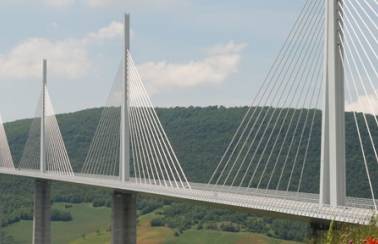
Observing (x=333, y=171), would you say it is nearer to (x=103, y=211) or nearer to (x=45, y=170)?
(x=45, y=170)

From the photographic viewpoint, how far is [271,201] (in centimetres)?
2103

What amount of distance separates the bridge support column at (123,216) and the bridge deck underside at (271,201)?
9.88 ft

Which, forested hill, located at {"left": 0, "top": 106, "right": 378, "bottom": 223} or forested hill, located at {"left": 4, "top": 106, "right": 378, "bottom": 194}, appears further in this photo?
forested hill, located at {"left": 0, "top": 106, "right": 378, "bottom": 223}

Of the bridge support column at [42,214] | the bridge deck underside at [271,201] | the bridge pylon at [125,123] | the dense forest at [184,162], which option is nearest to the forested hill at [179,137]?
the dense forest at [184,162]

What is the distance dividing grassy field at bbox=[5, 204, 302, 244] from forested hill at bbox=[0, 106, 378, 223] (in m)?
3.94

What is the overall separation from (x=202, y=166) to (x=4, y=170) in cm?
1944

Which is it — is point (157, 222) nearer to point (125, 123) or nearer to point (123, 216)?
point (123, 216)

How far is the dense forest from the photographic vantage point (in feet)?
242

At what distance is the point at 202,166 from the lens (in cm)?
7062

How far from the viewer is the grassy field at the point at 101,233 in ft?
252

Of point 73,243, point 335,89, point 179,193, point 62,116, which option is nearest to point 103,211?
point 73,243

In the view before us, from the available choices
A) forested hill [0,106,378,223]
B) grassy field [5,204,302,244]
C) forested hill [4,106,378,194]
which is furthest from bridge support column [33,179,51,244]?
grassy field [5,204,302,244]

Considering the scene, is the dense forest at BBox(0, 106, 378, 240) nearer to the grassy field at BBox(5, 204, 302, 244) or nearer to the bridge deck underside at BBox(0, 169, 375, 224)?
the grassy field at BBox(5, 204, 302, 244)

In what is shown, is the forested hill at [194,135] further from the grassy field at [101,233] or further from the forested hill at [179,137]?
the grassy field at [101,233]
